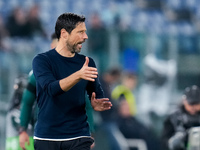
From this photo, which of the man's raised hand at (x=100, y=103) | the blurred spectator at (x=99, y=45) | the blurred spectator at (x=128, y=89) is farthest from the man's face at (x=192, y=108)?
the blurred spectator at (x=99, y=45)

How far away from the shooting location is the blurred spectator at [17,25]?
1035 cm

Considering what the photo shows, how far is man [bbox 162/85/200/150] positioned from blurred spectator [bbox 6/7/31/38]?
16.9ft

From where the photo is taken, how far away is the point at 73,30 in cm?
357

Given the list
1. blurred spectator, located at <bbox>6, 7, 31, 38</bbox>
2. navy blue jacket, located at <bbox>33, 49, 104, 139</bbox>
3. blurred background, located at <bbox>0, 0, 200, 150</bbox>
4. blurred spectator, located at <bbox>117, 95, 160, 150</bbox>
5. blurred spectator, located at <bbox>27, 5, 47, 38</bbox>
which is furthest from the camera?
blurred spectator, located at <bbox>27, 5, 47, 38</bbox>

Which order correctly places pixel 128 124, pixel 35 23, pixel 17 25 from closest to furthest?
pixel 128 124, pixel 17 25, pixel 35 23

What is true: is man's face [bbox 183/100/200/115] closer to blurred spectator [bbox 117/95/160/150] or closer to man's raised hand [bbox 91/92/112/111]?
man's raised hand [bbox 91/92/112/111]

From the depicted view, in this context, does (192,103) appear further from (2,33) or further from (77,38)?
(2,33)

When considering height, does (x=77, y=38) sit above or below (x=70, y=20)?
below

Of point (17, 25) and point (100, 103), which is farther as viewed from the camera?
point (17, 25)

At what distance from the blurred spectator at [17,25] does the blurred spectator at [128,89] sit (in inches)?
92.0

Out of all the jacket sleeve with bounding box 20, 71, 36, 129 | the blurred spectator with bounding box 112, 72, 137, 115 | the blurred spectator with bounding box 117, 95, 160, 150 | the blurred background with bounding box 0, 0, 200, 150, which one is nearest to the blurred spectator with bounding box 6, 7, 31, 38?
the blurred background with bounding box 0, 0, 200, 150

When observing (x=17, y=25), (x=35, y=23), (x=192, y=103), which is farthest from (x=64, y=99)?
(x=35, y=23)

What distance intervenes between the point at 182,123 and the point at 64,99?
2.57m

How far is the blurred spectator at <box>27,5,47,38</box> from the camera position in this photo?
10586 millimetres
